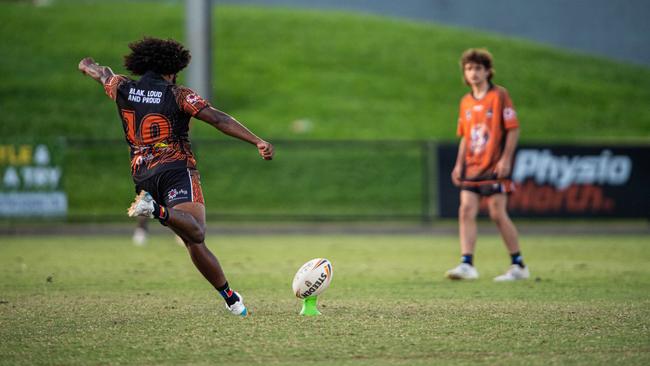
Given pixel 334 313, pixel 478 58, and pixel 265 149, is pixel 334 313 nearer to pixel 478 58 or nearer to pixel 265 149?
pixel 265 149

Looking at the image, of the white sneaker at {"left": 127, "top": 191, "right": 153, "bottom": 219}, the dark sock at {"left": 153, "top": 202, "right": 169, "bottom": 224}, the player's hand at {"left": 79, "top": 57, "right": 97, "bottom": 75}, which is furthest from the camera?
the player's hand at {"left": 79, "top": 57, "right": 97, "bottom": 75}

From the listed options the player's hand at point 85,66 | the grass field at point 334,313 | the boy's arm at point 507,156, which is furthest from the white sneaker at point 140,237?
the player's hand at point 85,66

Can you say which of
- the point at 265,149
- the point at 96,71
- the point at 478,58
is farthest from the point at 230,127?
the point at 478,58

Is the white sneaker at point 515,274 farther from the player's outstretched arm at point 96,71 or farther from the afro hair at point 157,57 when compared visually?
the player's outstretched arm at point 96,71

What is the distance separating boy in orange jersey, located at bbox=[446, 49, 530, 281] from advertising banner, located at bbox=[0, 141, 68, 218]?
38.3 ft

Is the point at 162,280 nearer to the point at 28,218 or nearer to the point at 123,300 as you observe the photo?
the point at 123,300

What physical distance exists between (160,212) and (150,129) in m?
0.82

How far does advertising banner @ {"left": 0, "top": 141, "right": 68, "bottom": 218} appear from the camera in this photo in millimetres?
19766

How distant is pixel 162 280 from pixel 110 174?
1746 cm

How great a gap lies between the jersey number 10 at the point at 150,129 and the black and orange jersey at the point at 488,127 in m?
4.19

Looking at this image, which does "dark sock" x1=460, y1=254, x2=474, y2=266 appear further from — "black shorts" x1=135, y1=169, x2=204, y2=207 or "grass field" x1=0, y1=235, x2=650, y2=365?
"black shorts" x1=135, y1=169, x2=204, y2=207

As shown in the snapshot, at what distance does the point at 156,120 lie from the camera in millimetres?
7375

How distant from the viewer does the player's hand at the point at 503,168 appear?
33.7ft

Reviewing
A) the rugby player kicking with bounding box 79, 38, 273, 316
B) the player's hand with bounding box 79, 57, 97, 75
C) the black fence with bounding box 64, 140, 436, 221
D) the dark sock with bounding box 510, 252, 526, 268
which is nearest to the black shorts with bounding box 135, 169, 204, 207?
the rugby player kicking with bounding box 79, 38, 273, 316
